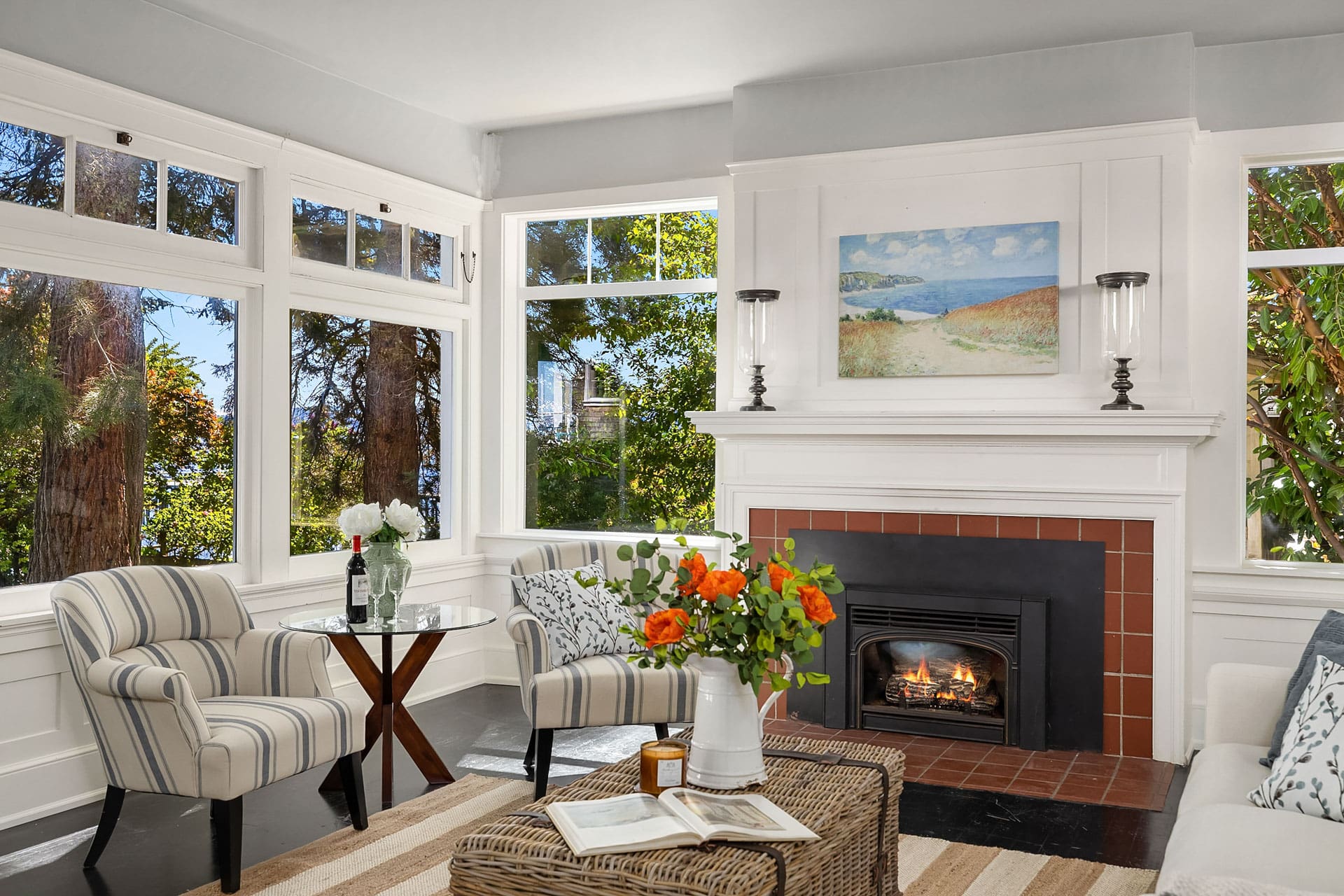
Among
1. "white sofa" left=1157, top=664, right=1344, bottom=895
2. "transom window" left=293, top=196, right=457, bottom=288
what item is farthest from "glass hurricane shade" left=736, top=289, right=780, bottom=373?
"white sofa" left=1157, top=664, right=1344, bottom=895

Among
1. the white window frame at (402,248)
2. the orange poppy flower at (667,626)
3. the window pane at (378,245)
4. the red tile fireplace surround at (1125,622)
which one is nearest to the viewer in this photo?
the orange poppy flower at (667,626)

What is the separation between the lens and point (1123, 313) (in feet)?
14.0

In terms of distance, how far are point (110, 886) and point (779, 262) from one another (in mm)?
3408

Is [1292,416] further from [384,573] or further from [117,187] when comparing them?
[117,187]

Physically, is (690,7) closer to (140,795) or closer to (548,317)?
(548,317)

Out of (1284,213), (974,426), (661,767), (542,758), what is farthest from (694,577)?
(1284,213)

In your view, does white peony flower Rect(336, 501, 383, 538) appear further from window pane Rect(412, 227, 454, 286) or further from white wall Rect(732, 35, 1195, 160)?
white wall Rect(732, 35, 1195, 160)

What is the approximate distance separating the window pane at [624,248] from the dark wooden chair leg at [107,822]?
130 inches

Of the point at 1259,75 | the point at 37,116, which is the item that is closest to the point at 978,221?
the point at 1259,75

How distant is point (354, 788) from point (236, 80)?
2.75m

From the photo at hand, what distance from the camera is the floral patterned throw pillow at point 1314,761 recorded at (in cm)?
238

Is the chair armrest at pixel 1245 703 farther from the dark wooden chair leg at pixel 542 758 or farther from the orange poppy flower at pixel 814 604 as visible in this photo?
the dark wooden chair leg at pixel 542 758

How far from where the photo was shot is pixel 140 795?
12.5 ft

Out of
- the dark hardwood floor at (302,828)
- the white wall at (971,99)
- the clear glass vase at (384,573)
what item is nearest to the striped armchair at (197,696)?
the dark hardwood floor at (302,828)
